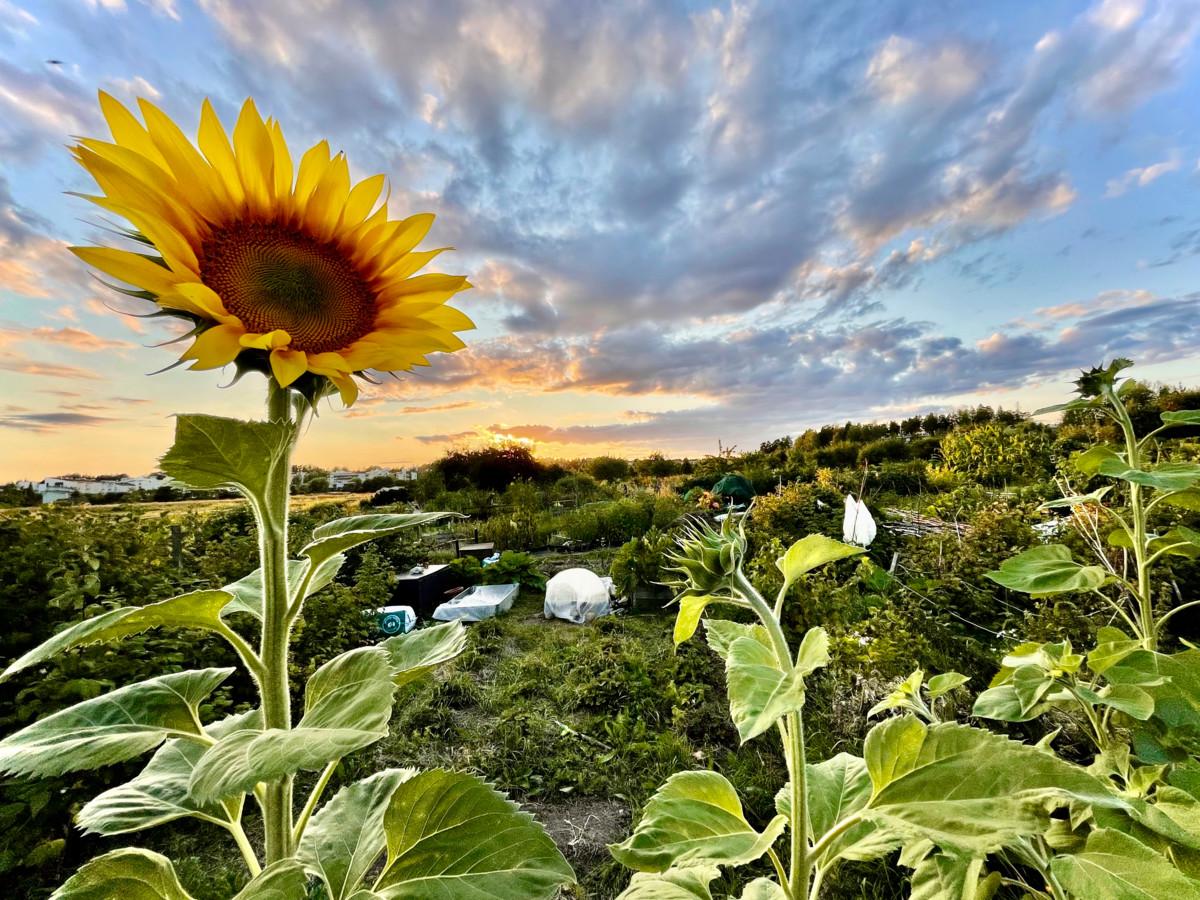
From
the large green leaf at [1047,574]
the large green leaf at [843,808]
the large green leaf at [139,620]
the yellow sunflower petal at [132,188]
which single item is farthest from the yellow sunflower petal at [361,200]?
the large green leaf at [1047,574]

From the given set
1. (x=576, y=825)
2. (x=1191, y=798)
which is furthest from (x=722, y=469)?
(x=1191, y=798)

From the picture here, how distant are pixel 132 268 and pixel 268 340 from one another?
6.7 inches

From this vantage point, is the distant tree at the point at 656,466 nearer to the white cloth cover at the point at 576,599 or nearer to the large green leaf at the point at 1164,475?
the white cloth cover at the point at 576,599

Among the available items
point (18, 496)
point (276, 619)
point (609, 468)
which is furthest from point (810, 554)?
point (609, 468)

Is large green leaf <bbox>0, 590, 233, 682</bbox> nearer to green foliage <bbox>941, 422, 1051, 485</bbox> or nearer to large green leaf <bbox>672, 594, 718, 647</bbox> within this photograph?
large green leaf <bbox>672, 594, 718, 647</bbox>

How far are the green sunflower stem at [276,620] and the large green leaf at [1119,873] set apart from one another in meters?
1.04

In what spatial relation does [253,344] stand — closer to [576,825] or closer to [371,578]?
[576,825]

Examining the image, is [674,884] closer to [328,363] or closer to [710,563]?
[710,563]

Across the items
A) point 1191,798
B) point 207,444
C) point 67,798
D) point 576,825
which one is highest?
point 207,444

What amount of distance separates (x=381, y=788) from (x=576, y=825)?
2.20 m

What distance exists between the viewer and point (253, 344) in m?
0.60

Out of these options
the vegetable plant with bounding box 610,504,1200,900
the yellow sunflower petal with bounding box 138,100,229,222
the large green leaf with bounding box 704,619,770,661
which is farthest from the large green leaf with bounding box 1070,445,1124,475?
the yellow sunflower petal with bounding box 138,100,229,222

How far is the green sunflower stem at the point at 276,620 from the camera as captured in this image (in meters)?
0.66

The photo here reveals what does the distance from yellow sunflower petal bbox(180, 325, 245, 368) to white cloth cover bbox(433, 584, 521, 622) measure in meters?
5.60
